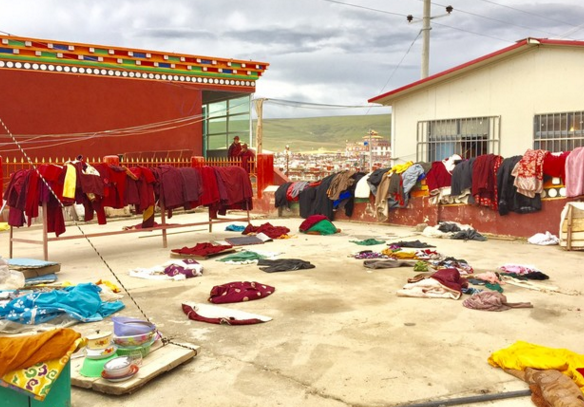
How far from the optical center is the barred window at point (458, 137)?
50.2ft

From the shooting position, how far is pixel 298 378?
13.7 feet

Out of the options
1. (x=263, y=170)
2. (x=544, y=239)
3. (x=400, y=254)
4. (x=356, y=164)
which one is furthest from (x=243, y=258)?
(x=356, y=164)

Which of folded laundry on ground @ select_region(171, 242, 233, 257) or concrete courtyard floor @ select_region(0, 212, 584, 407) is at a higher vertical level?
folded laundry on ground @ select_region(171, 242, 233, 257)

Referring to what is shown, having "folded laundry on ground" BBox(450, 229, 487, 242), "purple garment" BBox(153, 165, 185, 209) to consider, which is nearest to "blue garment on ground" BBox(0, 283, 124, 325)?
"purple garment" BBox(153, 165, 185, 209)

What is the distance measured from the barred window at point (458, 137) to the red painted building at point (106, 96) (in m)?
8.42

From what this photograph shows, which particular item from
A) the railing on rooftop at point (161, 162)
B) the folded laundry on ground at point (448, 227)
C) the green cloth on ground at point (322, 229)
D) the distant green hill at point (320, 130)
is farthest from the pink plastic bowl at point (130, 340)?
the distant green hill at point (320, 130)

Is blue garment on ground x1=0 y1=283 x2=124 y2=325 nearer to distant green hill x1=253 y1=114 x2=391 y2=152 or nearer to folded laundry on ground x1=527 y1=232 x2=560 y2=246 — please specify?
folded laundry on ground x1=527 y1=232 x2=560 y2=246

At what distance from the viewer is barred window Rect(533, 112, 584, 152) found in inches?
531

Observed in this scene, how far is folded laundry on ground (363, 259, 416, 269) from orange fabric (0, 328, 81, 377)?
5974mm

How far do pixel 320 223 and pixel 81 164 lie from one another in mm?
5847

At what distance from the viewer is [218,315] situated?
5.89m

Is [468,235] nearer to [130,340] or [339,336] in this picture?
[339,336]

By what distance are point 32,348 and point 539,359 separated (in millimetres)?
3646

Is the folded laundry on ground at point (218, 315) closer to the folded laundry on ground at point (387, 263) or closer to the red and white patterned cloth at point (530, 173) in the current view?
the folded laundry on ground at point (387, 263)
